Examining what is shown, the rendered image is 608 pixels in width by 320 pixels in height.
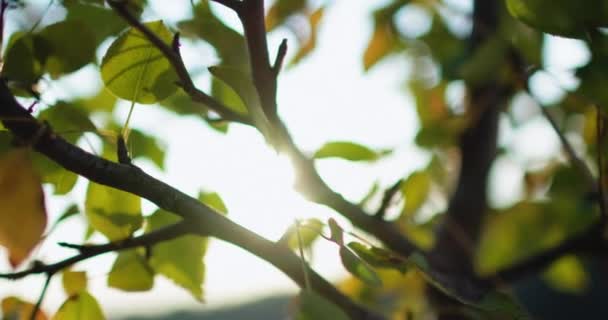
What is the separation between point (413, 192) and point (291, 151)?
239 mm

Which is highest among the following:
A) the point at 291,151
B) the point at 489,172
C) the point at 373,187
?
the point at 291,151

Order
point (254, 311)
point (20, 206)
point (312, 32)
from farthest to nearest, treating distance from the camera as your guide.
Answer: point (254, 311) < point (312, 32) < point (20, 206)

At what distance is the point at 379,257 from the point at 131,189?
0.09m

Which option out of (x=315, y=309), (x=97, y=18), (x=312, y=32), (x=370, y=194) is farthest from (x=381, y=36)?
(x=315, y=309)

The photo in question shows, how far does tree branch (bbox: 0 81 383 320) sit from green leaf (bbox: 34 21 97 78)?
8 cm

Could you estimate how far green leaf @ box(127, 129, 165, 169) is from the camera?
0.43m

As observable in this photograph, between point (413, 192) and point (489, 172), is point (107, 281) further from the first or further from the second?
point (489, 172)

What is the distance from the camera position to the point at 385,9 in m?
0.57

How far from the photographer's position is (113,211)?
29 centimetres

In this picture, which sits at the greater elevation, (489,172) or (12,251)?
(12,251)

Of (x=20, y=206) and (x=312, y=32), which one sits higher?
(x=20, y=206)

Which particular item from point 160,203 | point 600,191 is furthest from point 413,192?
point 160,203

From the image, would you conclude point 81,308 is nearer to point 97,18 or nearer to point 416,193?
point 97,18

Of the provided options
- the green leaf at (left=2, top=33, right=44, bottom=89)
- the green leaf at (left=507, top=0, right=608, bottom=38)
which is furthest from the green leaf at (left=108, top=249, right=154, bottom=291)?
the green leaf at (left=507, top=0, right=608, bottom=38)
